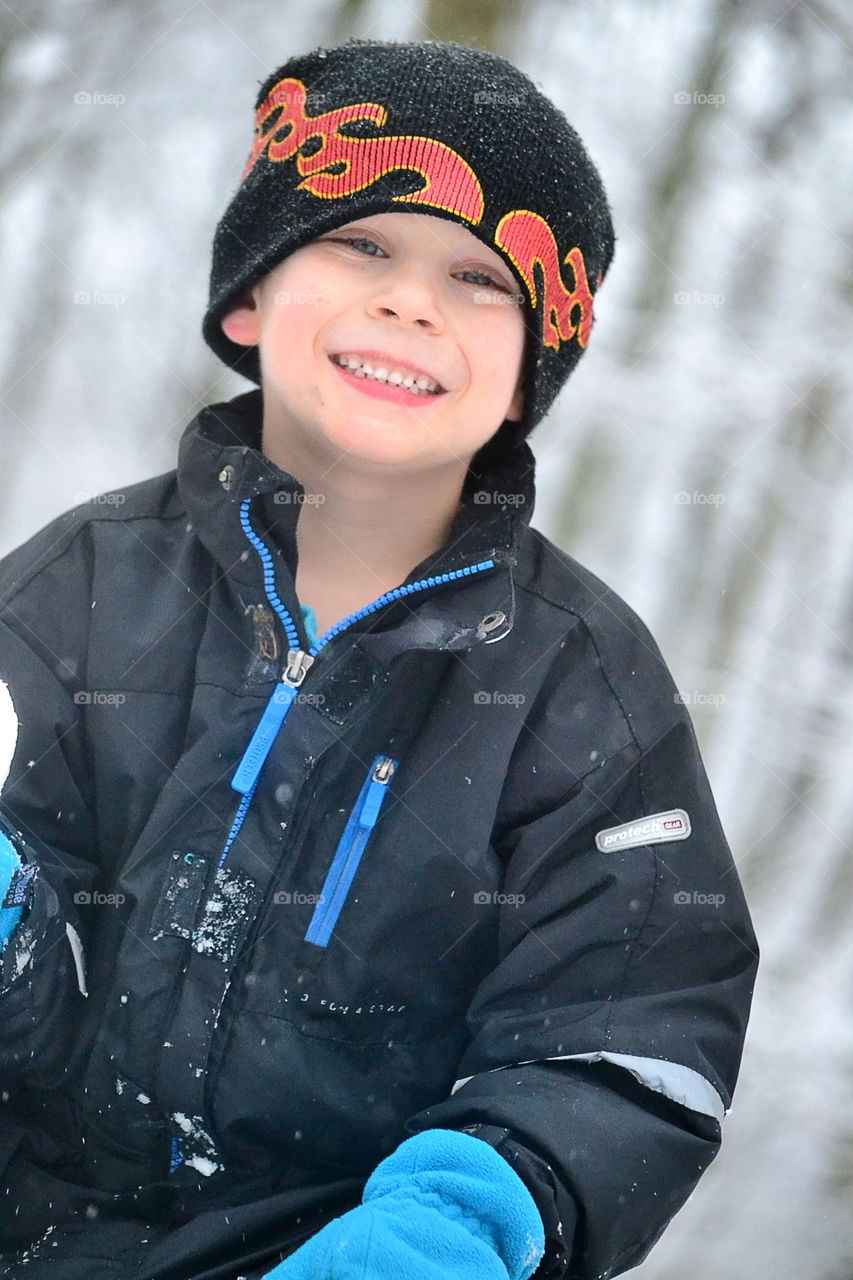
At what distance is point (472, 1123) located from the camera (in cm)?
130

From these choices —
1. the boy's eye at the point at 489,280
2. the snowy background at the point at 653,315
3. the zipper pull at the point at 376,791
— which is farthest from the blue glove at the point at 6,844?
the snowy background at the point at 653,315

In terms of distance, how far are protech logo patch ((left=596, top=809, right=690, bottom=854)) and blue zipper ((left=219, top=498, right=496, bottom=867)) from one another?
337 mm

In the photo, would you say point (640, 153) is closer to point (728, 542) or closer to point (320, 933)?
point (728, 542)

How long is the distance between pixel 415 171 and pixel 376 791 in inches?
27.7

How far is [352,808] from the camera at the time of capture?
1452 mm

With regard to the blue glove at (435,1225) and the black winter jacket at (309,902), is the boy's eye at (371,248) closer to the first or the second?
the black winter jacket at (309,902)

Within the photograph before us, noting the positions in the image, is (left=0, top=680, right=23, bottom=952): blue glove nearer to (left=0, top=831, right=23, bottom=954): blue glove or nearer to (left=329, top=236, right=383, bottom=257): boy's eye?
(left=0, top=831, right=23, bottom=954): blue glove

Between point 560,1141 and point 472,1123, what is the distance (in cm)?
9

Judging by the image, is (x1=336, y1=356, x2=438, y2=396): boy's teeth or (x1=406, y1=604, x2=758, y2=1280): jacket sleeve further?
(x1=336, y1=356, x2=438, y2=396): boy's teeth

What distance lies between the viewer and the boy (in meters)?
1.37

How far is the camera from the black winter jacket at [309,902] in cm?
137

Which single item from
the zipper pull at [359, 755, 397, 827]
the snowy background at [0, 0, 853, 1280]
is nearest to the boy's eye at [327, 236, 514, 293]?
the zipper pull at [359, 755, 397, 827]

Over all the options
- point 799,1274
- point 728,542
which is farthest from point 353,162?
point 728,542

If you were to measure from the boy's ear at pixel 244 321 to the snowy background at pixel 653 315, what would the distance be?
5.10 ft
